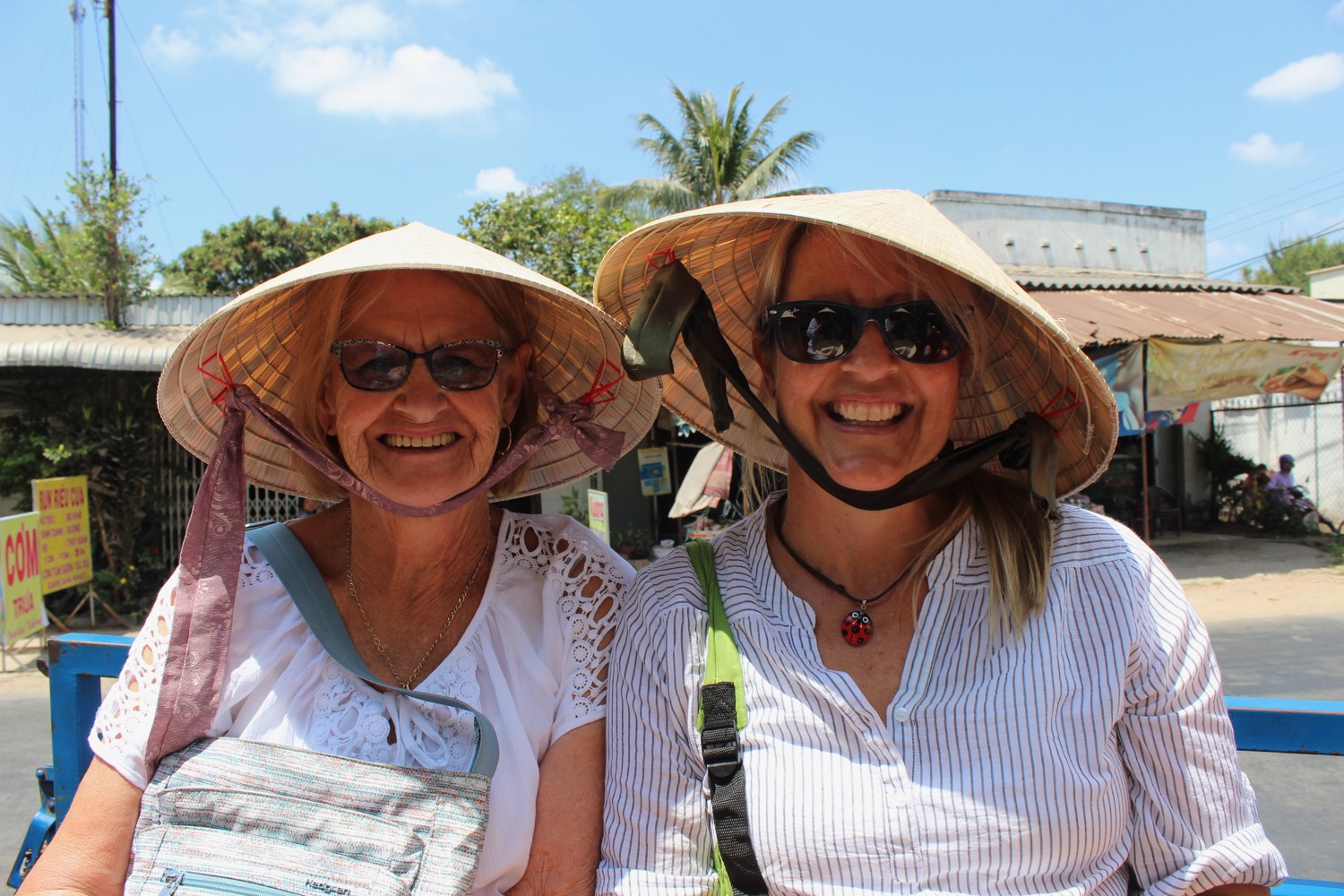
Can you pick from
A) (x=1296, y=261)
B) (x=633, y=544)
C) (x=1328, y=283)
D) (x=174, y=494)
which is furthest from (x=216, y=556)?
(x=1296, y=261)

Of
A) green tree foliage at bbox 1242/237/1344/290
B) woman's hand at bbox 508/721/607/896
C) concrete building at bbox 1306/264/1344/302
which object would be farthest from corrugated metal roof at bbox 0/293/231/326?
green tree foliage at bbox 1242/237/1344/290

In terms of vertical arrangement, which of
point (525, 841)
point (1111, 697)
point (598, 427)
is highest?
point (598, 427)

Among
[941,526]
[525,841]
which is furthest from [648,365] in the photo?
[525,841]

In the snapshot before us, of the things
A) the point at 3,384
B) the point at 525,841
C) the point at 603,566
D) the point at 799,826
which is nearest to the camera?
the point at 799,826

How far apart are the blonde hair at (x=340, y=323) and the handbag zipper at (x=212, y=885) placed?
844 mm

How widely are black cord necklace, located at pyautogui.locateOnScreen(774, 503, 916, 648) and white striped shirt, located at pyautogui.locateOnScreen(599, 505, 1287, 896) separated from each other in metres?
0.08

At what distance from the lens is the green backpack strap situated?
1.46 meters

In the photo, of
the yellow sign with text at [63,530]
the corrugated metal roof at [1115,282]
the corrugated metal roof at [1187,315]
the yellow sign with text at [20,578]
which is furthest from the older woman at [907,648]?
the corrugated metal roof at [1115,282]

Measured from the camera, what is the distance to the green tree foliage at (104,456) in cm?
864

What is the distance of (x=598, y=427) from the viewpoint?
6.80 feet

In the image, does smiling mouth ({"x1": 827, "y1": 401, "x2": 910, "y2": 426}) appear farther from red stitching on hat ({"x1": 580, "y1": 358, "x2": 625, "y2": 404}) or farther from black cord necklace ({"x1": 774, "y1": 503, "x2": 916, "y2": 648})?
red stitching on hat ({"x1": 580, "y1": 358, "x2": 625, "y2": 404})

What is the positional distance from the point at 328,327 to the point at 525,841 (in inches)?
41.8

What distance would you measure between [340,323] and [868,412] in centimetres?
107

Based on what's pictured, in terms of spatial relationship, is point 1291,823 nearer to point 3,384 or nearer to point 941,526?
point 941,526
